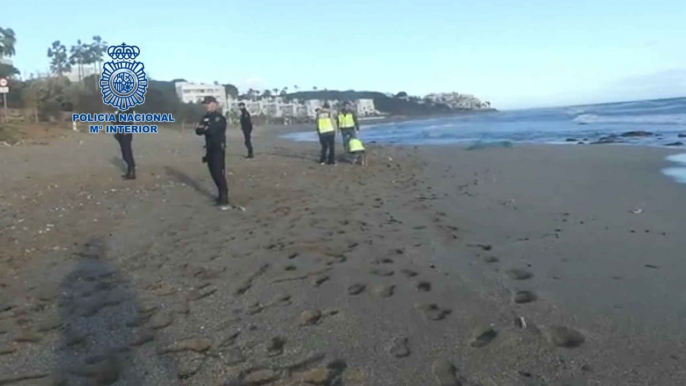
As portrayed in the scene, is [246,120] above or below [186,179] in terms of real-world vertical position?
above

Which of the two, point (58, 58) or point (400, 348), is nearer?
point (400, 348)

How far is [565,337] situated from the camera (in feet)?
11.1

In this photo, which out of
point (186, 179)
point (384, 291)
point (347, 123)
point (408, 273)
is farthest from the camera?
point (347, 123)

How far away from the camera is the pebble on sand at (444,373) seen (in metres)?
2.92

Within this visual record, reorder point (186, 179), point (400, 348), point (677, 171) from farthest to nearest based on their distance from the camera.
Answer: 1. point (186, 179)
2. point (677, 171)
3. point (400, 348)

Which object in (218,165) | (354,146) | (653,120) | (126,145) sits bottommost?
(653,120)

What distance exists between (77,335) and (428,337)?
2.30 m

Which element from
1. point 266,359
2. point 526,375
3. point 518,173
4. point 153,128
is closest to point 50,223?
point 266,359

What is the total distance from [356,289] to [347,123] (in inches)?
415

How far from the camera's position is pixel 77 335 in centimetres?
372

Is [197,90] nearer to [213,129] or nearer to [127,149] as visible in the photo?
[127,149]

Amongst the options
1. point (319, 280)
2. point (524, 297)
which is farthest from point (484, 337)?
point (319, 280)

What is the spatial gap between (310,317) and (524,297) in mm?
1554

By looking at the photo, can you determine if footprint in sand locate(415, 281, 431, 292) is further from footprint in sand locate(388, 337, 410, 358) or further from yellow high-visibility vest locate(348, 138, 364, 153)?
yellow high-visibility vest locate(348, 138, 364, 153)
